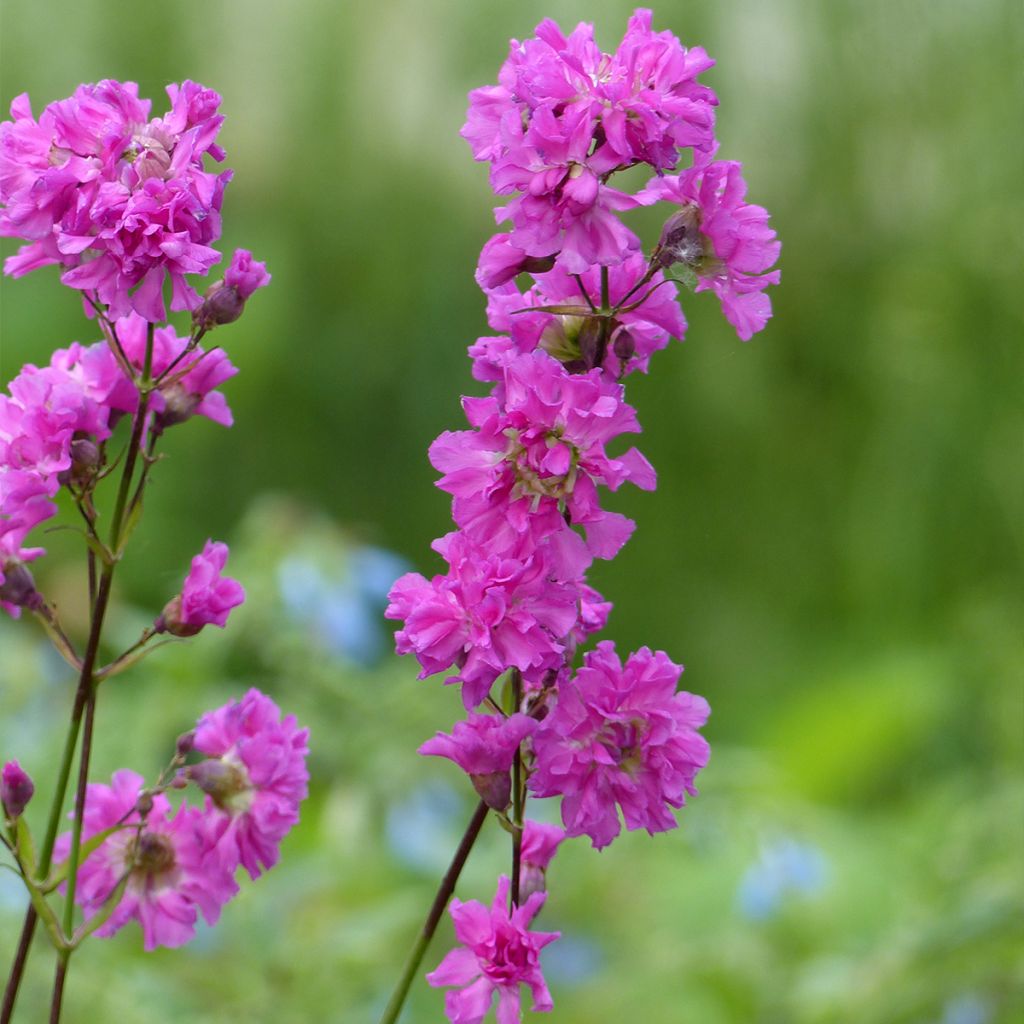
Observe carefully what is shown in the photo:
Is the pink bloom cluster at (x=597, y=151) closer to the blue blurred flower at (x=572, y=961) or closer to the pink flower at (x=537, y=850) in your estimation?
the pink flower at (x=537, y=850)

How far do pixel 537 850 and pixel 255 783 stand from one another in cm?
14

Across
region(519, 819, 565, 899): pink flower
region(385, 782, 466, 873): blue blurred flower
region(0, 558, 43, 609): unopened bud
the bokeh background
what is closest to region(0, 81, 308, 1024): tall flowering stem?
region(0, 558, 43, 609): unopened bud

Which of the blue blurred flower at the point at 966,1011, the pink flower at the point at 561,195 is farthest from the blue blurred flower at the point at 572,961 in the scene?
the pink flower at the point at 561,195

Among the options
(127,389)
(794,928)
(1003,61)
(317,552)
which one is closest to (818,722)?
(794,928)

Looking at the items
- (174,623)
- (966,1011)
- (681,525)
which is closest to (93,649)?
(174,623)

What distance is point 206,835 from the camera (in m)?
0.77

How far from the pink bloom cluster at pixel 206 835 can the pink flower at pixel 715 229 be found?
29 cm

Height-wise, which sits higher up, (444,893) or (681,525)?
(681,525)

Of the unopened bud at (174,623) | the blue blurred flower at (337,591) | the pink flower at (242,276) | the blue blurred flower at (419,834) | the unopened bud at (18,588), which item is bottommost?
the unopened bud at (174,623)

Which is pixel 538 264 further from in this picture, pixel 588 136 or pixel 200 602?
pixel 200 602

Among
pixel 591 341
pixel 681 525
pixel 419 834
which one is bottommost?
pixel 591 341

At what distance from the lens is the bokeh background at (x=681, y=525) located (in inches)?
66.6

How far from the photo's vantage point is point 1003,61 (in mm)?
3467

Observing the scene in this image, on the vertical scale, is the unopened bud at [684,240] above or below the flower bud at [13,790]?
above
